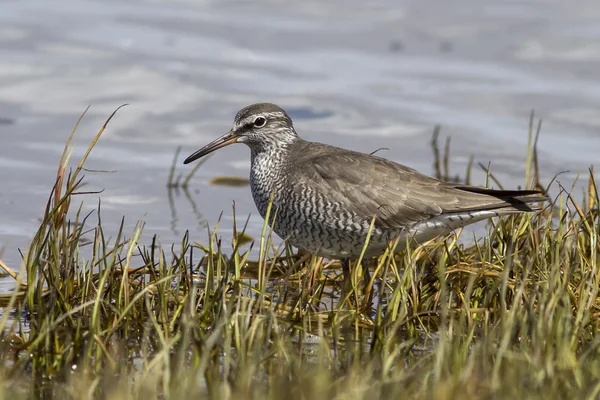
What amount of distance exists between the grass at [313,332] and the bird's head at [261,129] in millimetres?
1269

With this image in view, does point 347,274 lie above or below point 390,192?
below

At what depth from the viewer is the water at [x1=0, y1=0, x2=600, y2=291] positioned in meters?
11.3

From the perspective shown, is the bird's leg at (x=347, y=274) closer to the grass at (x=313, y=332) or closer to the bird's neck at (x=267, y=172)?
the grass at (x=313, y=332)

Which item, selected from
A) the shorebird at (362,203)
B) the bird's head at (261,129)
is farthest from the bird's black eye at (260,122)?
the shorebird at (362,203)

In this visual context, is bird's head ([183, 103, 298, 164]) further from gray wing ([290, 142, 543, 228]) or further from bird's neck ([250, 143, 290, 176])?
gray wing ([290, 142, 543, 228])

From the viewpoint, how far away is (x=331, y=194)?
7.45m

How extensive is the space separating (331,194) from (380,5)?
848 cm

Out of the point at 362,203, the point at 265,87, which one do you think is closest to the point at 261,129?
the point at 362,203

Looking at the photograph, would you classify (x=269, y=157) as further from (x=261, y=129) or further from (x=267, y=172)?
(x=261, y=129)

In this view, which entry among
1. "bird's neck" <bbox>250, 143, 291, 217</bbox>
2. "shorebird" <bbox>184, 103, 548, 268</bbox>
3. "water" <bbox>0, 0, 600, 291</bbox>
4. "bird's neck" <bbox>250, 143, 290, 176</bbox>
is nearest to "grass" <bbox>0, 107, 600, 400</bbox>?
"shorebird" <bbox>184, 103, 548, 268</bbox>

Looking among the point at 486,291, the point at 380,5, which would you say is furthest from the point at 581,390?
the point at 380,5

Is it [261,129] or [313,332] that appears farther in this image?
[261,129]

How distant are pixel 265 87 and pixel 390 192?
5688 millimetres

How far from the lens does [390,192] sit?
7.51 m
